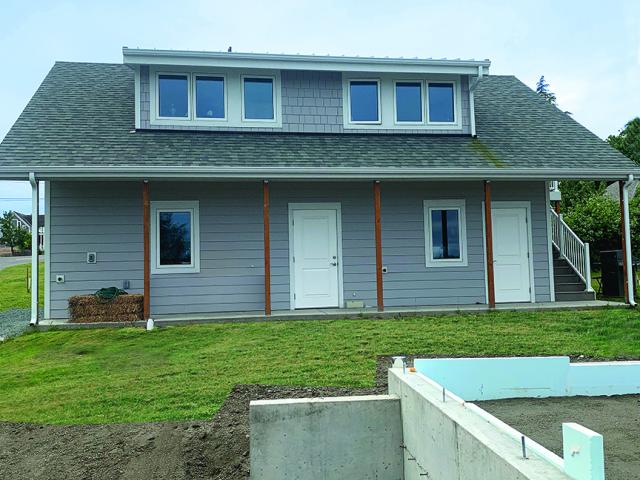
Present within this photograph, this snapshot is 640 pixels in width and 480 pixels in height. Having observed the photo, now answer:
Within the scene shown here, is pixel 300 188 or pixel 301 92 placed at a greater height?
pixel 301 92

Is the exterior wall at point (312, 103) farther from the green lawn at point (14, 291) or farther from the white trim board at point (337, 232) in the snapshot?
the green lawn at point (14, 291)

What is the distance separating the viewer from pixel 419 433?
3537mm

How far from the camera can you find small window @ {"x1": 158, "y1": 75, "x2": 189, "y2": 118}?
10820mm

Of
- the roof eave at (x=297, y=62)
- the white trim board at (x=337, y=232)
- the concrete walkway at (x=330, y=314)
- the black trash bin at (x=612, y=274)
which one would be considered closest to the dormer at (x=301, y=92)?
the roof eave at (x=297, y=62)

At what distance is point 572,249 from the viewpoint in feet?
38.6

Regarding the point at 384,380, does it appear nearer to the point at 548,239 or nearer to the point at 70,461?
the point at 70,461

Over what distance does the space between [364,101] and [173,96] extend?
3902mm

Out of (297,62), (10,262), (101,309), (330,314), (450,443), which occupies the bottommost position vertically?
(450,443)

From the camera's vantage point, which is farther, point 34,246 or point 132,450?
point 34,246

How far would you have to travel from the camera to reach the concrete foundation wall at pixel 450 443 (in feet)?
7.27

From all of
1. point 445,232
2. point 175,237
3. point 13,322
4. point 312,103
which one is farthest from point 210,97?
point 13,322

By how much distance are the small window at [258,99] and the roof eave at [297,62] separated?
426mm

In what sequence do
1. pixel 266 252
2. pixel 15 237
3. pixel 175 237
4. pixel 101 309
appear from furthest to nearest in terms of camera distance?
pixel 15 237 → pixel 175 237 → pixel 266 252 → pixel 101 309

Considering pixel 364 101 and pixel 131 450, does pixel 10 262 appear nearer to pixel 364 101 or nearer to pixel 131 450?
pixel 364 101
